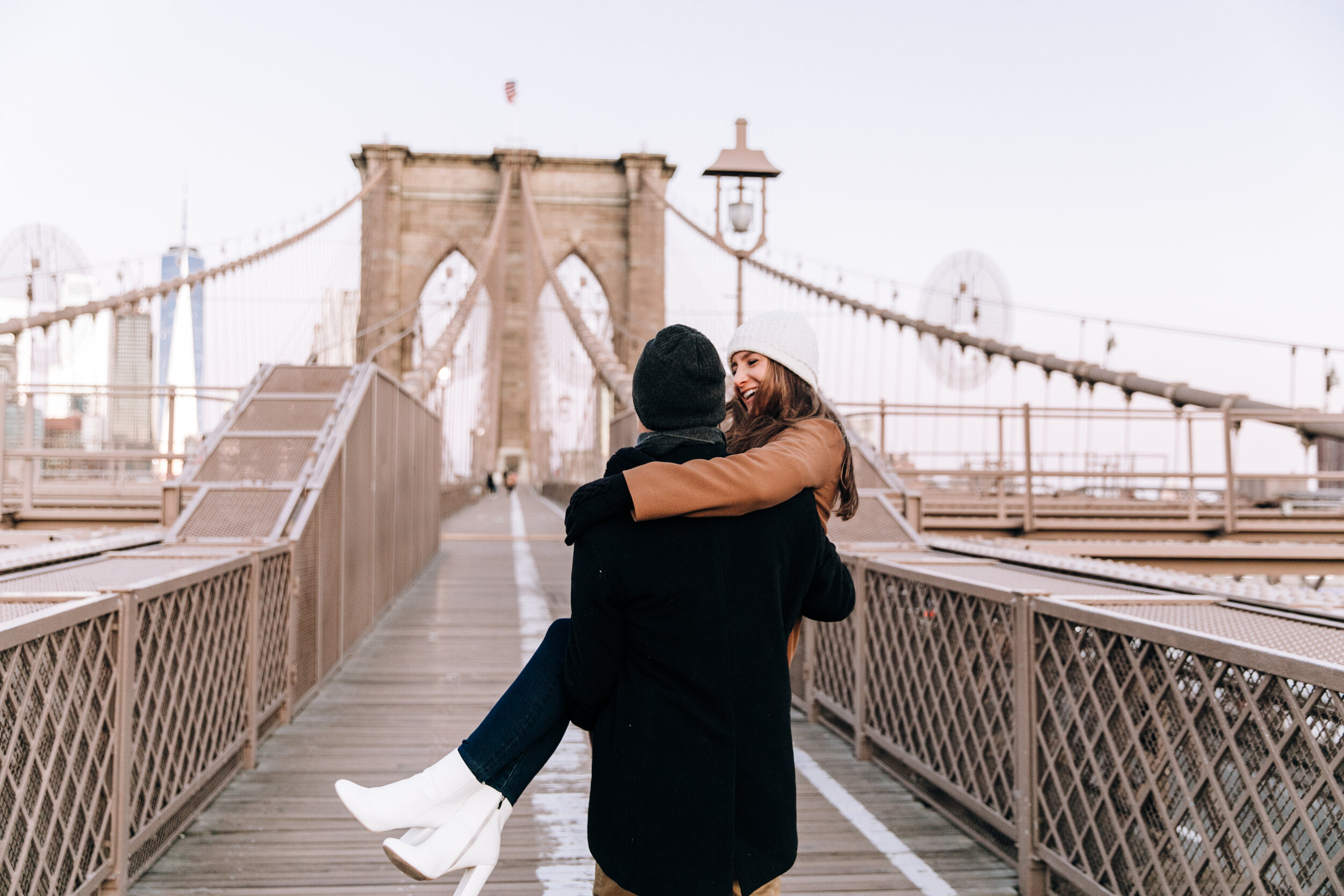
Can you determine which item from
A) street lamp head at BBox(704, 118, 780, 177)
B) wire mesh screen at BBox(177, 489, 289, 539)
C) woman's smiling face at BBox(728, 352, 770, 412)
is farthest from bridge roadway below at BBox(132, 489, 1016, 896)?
street lamp head at BBox(704, 118, 780, 177)

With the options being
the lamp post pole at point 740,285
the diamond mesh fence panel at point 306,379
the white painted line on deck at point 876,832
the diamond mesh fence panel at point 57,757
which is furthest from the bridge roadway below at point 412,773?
the lamp post pole at point 740,285

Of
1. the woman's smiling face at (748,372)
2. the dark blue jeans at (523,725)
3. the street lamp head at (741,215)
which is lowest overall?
the dark blue jeans at (523,725)

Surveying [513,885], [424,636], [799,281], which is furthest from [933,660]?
[799,281]

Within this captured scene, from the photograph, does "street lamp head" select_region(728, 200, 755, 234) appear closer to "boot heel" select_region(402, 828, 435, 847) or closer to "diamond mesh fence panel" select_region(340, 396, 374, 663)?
"diamond mesh fence panel" select_region(340, 396, 374, 663)

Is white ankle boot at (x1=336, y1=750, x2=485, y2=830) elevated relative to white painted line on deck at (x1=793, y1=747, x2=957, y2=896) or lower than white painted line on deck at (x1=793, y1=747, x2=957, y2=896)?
elevated

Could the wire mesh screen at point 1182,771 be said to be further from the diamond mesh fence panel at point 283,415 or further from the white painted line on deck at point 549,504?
the white painted line on deck at point 549,504

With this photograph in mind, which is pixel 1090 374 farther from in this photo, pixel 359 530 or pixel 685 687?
pixel 685 687

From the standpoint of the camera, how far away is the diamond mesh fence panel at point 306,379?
540cm

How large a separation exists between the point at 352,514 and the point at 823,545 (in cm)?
431

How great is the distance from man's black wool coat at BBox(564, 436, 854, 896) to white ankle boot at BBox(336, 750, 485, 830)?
0.21 meters

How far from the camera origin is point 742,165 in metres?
8.15

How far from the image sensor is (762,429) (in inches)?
59.7

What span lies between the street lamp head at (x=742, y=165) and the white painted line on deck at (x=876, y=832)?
5.52m

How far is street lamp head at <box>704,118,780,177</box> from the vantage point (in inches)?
320
